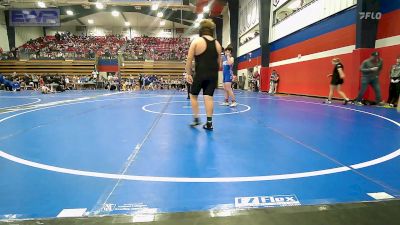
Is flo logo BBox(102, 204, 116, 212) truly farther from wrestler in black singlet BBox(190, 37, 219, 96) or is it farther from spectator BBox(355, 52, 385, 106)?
spectator BBox(355, 52, 385, 106)

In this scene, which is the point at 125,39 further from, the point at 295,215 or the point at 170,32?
the point at 295,215

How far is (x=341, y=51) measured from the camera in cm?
1253

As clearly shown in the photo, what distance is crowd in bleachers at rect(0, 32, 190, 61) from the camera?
112ft

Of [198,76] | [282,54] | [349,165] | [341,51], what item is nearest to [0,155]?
[198,76]

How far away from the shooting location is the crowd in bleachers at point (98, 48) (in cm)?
3425

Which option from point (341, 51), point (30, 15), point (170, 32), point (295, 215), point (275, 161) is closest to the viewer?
point (295, 215)

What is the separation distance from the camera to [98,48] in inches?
1527

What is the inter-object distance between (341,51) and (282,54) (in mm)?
6716

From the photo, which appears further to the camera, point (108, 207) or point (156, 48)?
point (156, 48)

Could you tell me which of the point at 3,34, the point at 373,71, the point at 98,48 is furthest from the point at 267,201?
the point at 3,34

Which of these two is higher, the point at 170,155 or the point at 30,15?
the point at 30,15

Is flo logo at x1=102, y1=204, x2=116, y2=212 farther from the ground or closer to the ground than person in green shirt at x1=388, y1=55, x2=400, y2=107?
closer to the ground

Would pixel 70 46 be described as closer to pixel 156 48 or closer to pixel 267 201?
pixel 156 48

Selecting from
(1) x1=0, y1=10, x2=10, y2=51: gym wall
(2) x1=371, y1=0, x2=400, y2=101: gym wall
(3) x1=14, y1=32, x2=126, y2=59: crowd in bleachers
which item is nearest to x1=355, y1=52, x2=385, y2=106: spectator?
(2) x1=371, y1=0, x2=400, y2=101: gym wall
